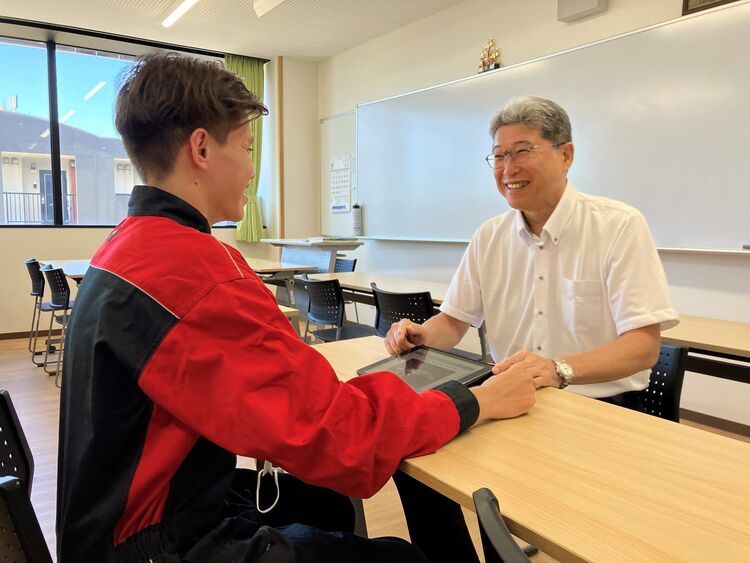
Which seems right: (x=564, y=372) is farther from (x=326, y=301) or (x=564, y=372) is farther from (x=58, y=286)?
(x=58, y=286)

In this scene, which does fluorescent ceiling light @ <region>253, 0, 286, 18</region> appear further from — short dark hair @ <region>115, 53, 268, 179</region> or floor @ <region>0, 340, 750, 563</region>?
short dark hair @ <region>115, 53, 268, 179</region>

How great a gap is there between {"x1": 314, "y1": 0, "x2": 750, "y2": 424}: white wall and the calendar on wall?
56 centimetres

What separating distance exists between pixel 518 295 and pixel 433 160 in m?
3.56

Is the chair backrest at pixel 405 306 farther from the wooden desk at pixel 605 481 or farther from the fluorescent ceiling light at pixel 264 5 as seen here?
the fluorescent ceiling light at pixel 264 5

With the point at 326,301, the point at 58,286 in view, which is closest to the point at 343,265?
the point at 326,301

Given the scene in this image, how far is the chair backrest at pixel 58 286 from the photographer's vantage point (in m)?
4.09

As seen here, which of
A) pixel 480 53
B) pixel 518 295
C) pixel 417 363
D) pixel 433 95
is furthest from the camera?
pixel 433 95

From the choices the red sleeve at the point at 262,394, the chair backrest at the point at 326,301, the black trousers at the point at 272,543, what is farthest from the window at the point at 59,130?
the red sleeve at the point at 262,394

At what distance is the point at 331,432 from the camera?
0.76 metres

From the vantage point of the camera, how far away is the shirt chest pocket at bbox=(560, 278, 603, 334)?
60.6 inches

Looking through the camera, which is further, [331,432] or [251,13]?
[251,13]

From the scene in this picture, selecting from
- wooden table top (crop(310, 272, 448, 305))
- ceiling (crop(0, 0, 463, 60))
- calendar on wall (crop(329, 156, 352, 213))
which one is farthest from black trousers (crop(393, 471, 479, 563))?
calendar on wall (crop(329, 156, 352, 213))

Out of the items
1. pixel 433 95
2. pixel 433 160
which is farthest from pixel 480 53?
pixel 433 160

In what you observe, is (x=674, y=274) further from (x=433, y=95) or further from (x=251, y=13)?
(x=251, y=13)
